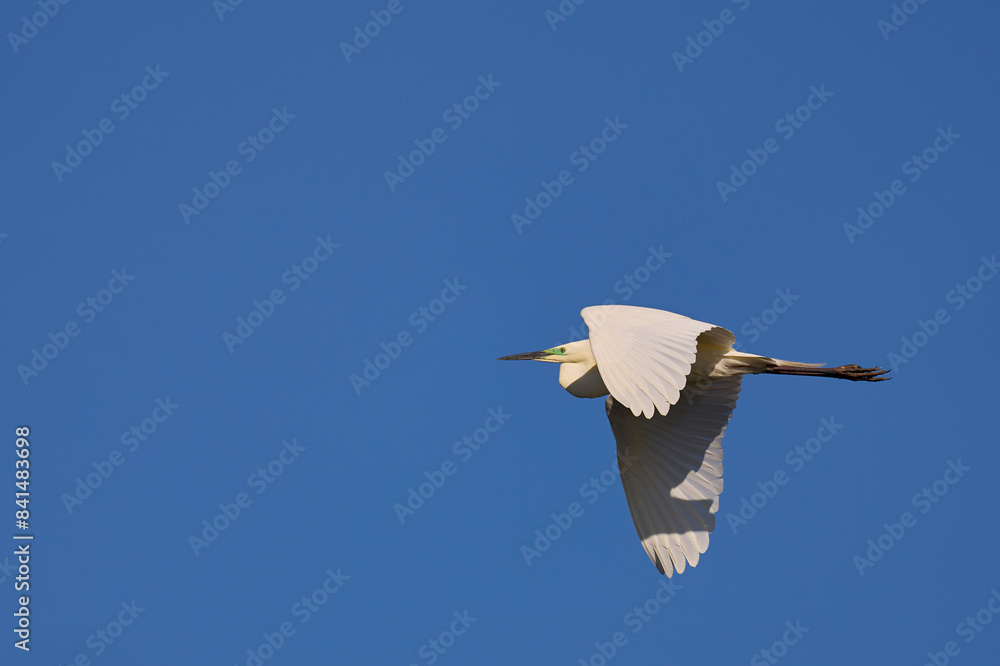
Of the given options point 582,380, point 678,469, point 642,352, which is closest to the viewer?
point 642,352

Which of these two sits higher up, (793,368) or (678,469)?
(793,368)

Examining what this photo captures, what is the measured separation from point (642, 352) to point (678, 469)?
2940mm

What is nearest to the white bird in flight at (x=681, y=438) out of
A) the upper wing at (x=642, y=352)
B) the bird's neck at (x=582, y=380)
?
the bird's neck at (x=582, y=380)

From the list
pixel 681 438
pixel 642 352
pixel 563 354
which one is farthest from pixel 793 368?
pixel 642 352

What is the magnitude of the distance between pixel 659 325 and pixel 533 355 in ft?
7.96

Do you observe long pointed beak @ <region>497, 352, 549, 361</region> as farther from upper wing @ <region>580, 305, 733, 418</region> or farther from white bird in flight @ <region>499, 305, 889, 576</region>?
upper wing @ <region>580, 305, 733, 418</region>

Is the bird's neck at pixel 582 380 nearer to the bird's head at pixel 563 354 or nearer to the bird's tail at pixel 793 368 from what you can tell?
the bird's head at pixel 563 354

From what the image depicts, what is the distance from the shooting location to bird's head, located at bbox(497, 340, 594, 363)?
10.1 meters

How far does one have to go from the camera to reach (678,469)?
33.2 ft

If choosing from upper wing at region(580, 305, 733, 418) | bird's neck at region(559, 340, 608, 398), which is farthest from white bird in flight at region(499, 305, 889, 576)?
upper wing at region(580, 305, 733, 418)

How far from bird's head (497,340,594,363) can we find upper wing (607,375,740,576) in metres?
0.50

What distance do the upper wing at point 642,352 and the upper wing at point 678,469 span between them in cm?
178

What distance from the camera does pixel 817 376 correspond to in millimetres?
10148

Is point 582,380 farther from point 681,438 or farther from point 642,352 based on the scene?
point 642,352
